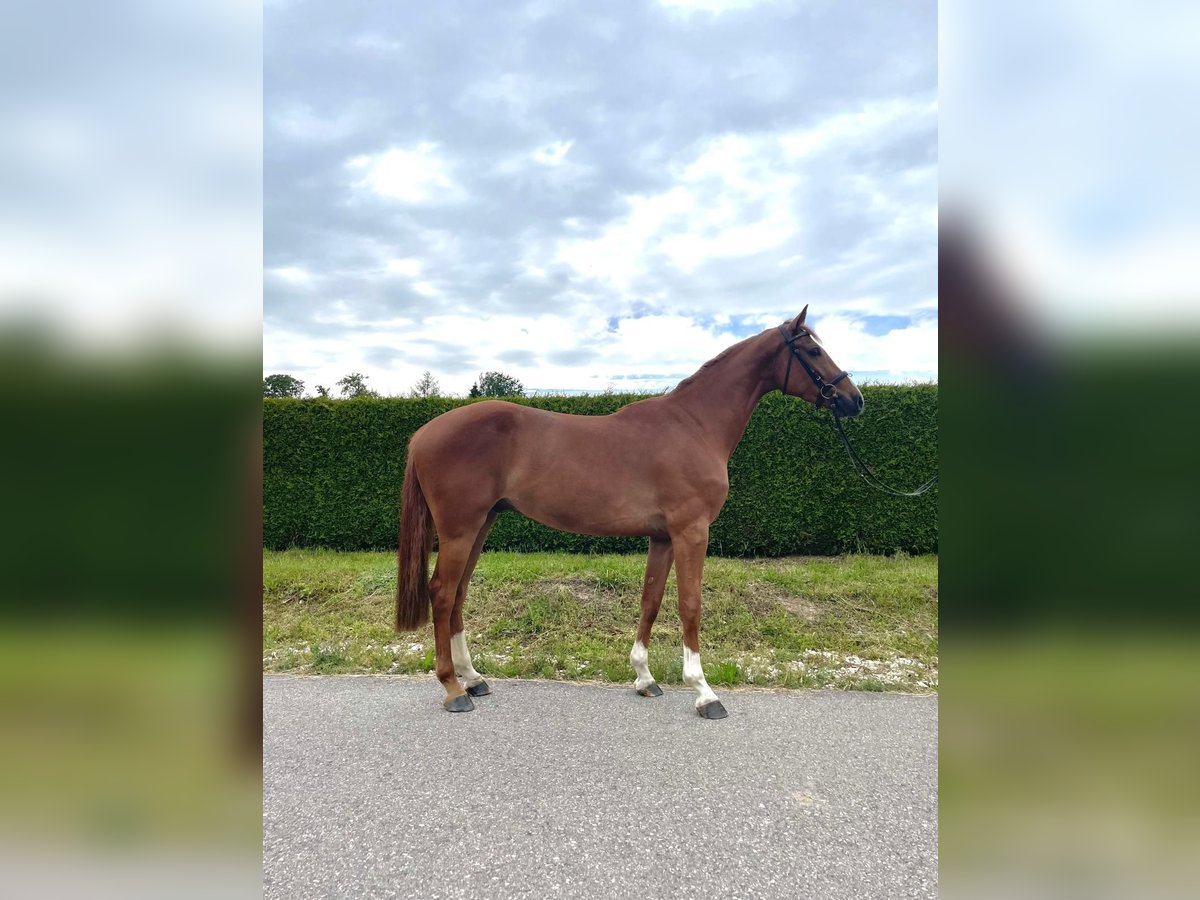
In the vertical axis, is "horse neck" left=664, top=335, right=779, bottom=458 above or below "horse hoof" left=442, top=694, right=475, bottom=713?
above

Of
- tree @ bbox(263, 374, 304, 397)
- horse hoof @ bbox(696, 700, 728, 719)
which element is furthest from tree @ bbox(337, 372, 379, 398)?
horse hoof @ bbox(696, 700, 728, 719)

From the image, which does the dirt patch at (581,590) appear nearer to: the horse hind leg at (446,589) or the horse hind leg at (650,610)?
the horse hind leg at (650,610)

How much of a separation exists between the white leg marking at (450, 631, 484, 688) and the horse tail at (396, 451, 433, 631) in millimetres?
251

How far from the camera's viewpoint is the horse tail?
3.78 m

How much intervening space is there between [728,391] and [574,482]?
1198 millimetres

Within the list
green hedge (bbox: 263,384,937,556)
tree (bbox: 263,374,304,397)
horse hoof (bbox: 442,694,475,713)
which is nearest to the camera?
horse hoof (bbox: 442,694,475,713)

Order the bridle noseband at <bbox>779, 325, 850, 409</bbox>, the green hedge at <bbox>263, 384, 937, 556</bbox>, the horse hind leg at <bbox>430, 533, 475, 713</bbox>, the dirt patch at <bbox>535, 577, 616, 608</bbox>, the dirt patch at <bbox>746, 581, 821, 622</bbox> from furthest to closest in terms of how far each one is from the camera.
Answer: the green hedge at <bbox>263, 384, 937, 556</bbox>, the dirt patch at <bbox>535, 577, 616, 608</bbox>, the dirt patch at <bbox>746, 581, 821, 622</bbox>, the bridle noseband at <bbox>779, 325, 850, 409</bbox>, the horse hind leg at <bbox>430, 533, 475, 713</bbox>

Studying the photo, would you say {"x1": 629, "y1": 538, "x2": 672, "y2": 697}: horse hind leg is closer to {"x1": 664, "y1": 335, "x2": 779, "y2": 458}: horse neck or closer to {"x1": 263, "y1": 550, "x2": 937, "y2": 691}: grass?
{"x1": 263, "y1": 550, "x2": 937, "y2": 691}: grass

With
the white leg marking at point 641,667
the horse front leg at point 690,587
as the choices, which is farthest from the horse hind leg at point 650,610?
the horse front leg at point 690,587

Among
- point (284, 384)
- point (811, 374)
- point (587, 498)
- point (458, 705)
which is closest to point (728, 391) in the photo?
point (811, 374)

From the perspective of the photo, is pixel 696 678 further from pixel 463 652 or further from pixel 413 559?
pixel 413 559
